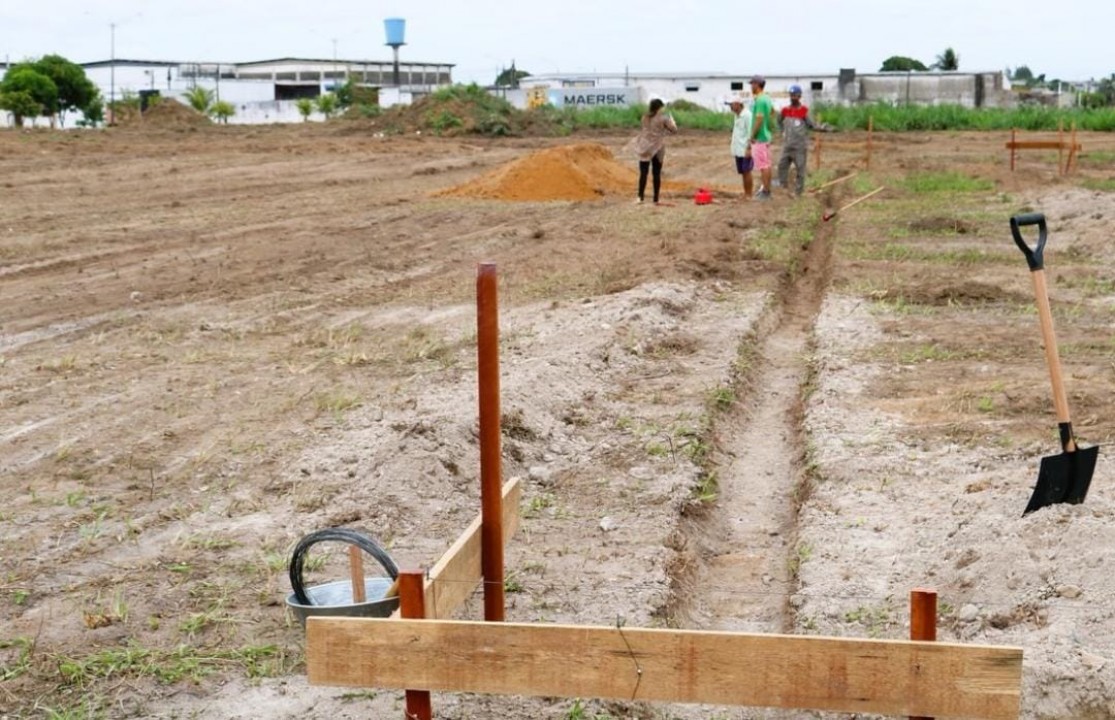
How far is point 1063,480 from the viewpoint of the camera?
6.16 meters

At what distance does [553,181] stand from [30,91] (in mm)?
37049

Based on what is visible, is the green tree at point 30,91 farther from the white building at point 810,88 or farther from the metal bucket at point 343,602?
the metal bucket at point 343,602

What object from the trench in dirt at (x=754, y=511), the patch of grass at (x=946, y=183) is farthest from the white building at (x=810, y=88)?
the trench in dirt at (x=754, y=511)

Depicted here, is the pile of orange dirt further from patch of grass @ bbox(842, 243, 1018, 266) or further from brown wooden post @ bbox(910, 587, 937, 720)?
brown wooden post @ bbox(910, 587, 937, 720)

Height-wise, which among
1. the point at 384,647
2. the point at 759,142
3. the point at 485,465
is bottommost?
the point at 384,647

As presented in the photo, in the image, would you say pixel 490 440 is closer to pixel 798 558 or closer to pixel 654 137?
pixel 798 558

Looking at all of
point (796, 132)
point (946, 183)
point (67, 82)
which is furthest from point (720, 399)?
point (67, 82)

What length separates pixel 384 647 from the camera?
13.9 feet

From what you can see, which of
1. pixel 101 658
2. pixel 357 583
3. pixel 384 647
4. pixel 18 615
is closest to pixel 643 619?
pixel 357 583

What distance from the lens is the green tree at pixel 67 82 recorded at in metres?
58.5

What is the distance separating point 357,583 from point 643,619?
3.80 ft

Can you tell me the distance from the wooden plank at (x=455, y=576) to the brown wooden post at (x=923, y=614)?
147 centimetres

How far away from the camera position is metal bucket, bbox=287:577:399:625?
511cm

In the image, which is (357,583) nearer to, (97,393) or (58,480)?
(58,480)
